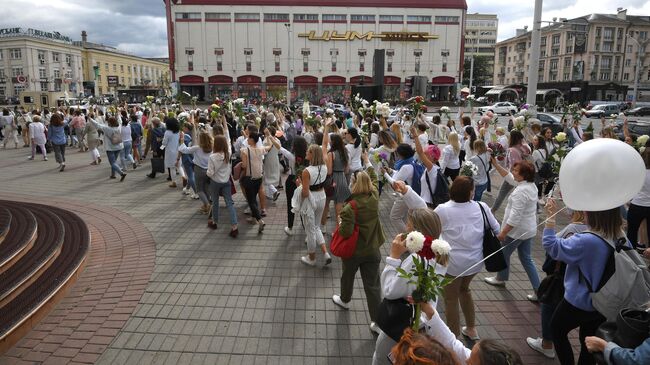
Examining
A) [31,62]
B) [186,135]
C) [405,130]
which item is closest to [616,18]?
[405,130]

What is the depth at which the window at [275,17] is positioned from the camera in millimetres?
67125

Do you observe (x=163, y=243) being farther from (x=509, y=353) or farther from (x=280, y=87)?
(x=280, y=87)

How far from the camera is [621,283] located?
3.08 metres

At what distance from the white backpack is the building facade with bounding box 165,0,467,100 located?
2557 inches

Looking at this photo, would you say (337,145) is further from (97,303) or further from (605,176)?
(605,176)

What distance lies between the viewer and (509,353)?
2068 mm

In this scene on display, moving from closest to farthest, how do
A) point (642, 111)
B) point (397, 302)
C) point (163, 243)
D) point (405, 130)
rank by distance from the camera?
point (397, 302) → point (163, 243) → point (405, 130) → point (642, 111)

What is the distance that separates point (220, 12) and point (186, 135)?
202 ft

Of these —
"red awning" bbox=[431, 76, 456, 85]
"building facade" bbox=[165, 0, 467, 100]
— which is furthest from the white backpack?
"red awning" bbox=[431, 76, 456, 85]

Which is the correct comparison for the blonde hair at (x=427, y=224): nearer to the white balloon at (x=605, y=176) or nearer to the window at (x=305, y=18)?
the white balloon at (x=605, y=176)

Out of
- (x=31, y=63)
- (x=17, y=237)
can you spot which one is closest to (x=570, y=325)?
(x=17, y=237)

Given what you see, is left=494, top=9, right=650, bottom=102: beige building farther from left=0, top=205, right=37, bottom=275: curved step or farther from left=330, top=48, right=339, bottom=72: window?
left=0, top=205, right=37, bottom=275: curved step

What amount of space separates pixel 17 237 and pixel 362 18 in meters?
69.1

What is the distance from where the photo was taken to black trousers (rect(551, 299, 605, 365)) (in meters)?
3.41
